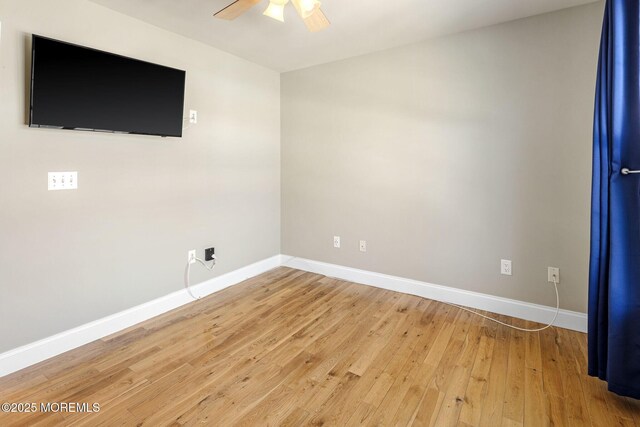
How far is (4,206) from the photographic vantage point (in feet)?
6.30

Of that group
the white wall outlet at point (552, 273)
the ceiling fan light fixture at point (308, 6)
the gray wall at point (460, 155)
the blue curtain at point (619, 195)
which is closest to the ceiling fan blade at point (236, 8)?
the ceiling fan light fixture at point (308, 6)

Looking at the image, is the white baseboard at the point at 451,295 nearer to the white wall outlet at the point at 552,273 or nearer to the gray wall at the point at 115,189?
the white wall outlet at the point at 552,273

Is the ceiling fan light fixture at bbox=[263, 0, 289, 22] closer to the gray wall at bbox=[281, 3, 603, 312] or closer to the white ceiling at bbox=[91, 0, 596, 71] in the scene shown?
the white ceiling at bbox=[91, 0, 596, 71]

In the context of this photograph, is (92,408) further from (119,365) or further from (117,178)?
(117,178)

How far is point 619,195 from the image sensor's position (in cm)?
166

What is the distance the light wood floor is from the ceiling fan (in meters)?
2.12

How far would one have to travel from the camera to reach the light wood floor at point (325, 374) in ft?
5.30

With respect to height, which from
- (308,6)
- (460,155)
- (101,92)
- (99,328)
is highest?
(308,6)

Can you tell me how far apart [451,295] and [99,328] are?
285 cm

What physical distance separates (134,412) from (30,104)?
1.84 m

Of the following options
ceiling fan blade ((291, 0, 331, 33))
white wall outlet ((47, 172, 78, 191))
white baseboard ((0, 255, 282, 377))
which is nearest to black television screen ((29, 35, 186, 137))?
white wall outlet ((47, 172, 78, 191))

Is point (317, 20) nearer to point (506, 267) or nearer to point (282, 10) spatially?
point (282, 10)

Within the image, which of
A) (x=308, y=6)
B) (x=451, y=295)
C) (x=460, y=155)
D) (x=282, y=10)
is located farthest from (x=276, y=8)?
(x=451, y=295)

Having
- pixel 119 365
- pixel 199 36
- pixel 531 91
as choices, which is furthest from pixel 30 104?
pixel 531 91
